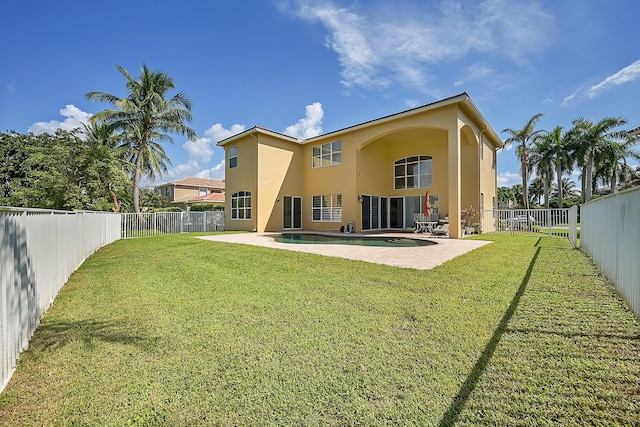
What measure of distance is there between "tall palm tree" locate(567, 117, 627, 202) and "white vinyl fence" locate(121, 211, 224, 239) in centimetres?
3174

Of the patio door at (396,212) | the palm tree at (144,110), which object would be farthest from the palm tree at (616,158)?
the palm tree at (144,110)

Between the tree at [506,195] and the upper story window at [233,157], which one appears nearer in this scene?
the upper story window at [233,157]

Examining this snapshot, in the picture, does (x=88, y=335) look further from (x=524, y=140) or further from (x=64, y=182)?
(x=524, y=140)

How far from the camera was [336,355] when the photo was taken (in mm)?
2934

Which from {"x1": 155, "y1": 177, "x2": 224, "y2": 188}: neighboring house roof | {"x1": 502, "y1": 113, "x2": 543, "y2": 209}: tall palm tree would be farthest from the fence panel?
{"x1": 155, "y1": 177, "x2": 224, "y2": 188}: neighboring house roof

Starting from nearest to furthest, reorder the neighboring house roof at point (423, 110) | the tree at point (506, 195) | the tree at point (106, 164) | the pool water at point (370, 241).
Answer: the pool water at point (370, 241), the neighboring house roof at point (423, 110), the tree at point (106, 164), the tree at point (506, 195)

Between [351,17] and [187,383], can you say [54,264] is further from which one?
[351,17]

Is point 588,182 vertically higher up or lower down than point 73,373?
higher up

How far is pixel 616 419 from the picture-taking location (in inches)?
79.4

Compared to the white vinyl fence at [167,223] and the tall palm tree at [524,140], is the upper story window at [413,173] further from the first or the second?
the tall palm tree at [524,140]

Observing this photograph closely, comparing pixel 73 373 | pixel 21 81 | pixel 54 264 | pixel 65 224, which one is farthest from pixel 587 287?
pixel 21 81

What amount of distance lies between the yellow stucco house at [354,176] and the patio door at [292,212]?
7cm

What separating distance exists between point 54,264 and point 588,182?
36.1 meters

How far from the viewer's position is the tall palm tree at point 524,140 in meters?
28.4
